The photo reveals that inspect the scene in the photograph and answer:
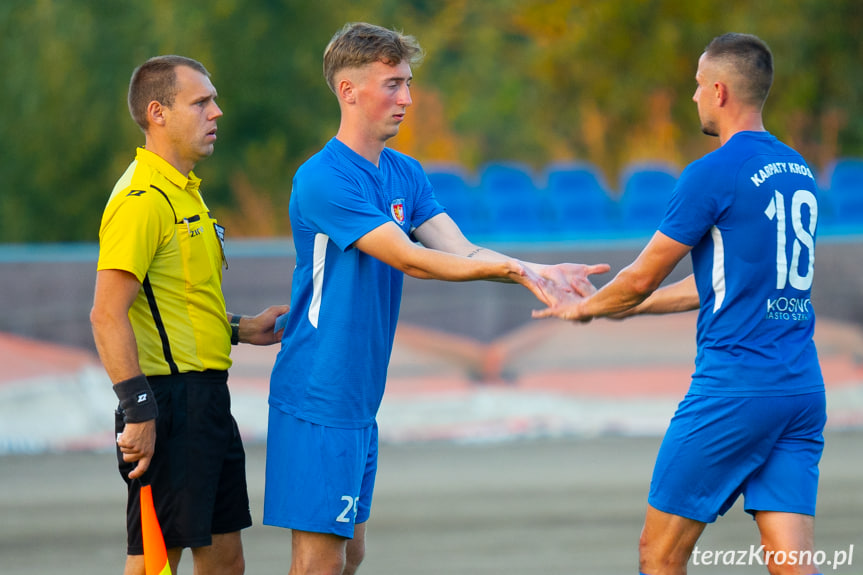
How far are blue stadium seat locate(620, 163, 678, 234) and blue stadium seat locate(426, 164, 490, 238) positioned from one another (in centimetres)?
164

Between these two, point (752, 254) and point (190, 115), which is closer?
point (752, 254)

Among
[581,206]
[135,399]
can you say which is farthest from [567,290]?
[581,206]

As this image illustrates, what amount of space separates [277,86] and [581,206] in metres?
7.03

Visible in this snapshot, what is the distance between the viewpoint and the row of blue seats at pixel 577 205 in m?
13.2

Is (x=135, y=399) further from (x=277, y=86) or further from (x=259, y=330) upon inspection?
(x=277, y=86)

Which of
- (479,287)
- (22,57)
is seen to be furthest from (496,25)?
(479,287)

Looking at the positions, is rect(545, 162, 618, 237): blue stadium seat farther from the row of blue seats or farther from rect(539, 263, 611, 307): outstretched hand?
rect(539, 263, 611, 307): outstretched hand

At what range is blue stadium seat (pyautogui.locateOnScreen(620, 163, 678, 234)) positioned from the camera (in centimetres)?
1315

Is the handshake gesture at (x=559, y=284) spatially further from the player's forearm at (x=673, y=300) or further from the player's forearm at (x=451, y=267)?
the player's forearm at (x=673, y=300)

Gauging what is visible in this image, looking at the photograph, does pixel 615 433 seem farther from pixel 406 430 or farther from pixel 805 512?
pixel 805 512

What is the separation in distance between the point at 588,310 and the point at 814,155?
1607 centimetres

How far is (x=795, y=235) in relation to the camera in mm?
4332

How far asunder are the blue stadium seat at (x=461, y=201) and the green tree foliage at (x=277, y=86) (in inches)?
212

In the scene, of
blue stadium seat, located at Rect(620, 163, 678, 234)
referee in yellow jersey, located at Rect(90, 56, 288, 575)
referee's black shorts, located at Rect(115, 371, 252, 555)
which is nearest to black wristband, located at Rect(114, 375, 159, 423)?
referee in yellow jersey, located at Rect(90, 56, 288, 575)
